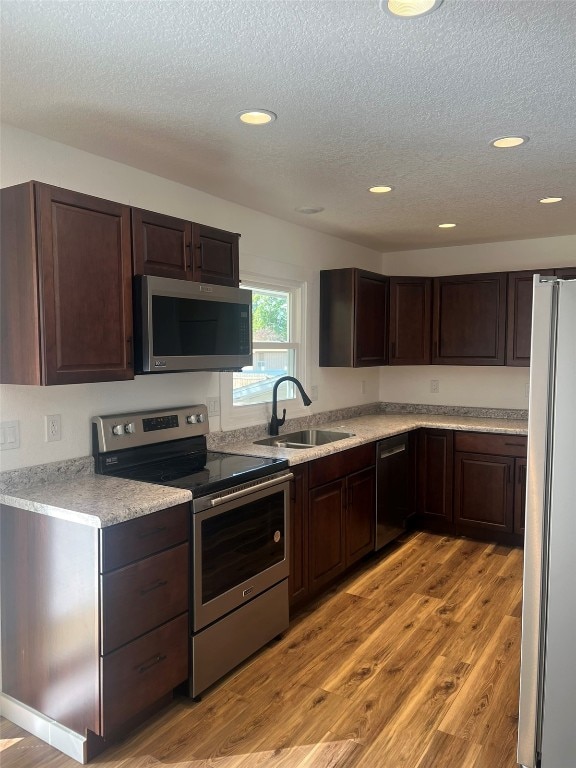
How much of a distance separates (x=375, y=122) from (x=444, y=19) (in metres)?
0.72

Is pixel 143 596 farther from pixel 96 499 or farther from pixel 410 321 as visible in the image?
pixel 410 321

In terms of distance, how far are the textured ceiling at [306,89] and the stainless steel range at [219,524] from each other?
1287 millimetres

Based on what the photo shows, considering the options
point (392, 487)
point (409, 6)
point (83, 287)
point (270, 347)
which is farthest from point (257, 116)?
point (392, 487)

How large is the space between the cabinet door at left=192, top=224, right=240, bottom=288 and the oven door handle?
40.7 inches

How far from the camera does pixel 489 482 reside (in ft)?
14.3

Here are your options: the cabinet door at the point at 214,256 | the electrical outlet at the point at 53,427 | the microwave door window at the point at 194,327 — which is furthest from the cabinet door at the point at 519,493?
the electrical outlet at the point at 53,427

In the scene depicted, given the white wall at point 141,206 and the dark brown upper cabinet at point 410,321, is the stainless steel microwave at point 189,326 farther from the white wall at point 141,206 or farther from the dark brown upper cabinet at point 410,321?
the dark brown upper cabinet at point 410,321

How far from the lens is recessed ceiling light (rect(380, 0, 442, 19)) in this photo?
4.87ft

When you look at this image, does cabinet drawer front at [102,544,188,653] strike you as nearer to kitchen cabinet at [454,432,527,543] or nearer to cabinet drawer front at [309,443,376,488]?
cabinet drawer front at [309,443,376,488]

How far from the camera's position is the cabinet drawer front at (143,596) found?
204 centimetres

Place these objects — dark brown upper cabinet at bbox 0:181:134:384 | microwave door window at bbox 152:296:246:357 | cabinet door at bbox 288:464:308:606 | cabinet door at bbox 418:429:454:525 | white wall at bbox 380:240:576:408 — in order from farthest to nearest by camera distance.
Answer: white wall at bbox 380:240:576:408, cabinet door at bbox 418:429:454:525, cabinet door at bbox 288:464:308:606, microwave door window at bbox 152:296:246:357, dark brown upper cabinet at bbox 0:181:134:384

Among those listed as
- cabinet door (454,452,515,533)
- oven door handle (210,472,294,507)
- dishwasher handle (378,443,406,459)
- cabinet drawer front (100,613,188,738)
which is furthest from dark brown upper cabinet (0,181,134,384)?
cabinet door (454,452,515,533)

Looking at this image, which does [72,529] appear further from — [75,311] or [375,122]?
[375,122]

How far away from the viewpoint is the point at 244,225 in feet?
11.9
